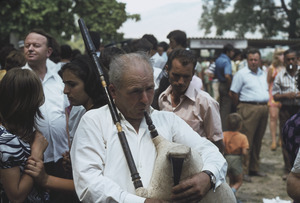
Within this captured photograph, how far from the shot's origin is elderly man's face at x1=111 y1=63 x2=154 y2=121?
7.93ft

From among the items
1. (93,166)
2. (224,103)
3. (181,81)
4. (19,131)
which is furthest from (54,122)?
(224,103)

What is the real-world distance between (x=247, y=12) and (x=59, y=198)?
4286cm

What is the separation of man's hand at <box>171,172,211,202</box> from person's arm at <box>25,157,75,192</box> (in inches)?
36.6

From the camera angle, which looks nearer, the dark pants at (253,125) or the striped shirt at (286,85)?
the striped shirt at (286,85)

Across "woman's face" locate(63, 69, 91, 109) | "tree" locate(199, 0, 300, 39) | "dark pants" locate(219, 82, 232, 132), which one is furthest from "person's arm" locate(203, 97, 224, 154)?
"tree" locate(199, 0, 300, 39)

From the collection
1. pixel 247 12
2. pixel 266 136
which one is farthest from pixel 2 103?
pixel 247 12

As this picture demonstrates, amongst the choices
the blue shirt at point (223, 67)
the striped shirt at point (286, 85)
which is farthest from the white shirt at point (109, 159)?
the blue shirt at point (223, 67)

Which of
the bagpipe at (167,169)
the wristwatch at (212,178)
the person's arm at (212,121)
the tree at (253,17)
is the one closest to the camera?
the bagpipe at (167,169)

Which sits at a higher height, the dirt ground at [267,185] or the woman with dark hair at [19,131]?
the woman with dark hair at [19,131]

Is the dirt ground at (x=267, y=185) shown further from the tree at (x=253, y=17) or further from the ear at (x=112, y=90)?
the tree at (x=253, y=17)

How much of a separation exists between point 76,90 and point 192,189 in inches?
62.9

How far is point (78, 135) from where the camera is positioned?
7.83 feet

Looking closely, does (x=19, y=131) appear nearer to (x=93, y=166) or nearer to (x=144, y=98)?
(x=93, y=166)

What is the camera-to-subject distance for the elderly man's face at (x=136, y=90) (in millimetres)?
2416
